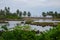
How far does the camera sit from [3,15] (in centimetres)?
7456

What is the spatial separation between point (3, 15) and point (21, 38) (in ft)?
229

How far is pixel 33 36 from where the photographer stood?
5652mm

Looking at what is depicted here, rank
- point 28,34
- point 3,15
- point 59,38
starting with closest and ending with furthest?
point 59,38
point 28,34
point 3,15

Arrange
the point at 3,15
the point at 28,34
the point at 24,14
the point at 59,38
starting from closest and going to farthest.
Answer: the point at 59,38 < the point at 28,34 < the point at 3,15 < the point at 24,14

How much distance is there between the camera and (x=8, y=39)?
18.1 ft

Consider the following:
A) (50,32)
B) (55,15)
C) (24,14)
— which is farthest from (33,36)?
(24,14)

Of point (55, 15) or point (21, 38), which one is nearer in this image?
point (21, 38)

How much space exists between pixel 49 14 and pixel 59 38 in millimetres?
75108

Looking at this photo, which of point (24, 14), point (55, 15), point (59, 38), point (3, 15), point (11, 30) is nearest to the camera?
point (59, 38)

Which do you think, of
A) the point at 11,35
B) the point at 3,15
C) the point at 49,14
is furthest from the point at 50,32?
the point at 49,14

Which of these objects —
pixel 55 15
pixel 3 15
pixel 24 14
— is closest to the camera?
pixel 3 15

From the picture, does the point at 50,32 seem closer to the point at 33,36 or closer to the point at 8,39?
the point at 33,36

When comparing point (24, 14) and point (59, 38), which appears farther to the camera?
point (24, 14)

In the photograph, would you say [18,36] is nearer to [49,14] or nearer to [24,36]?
[24,36]
